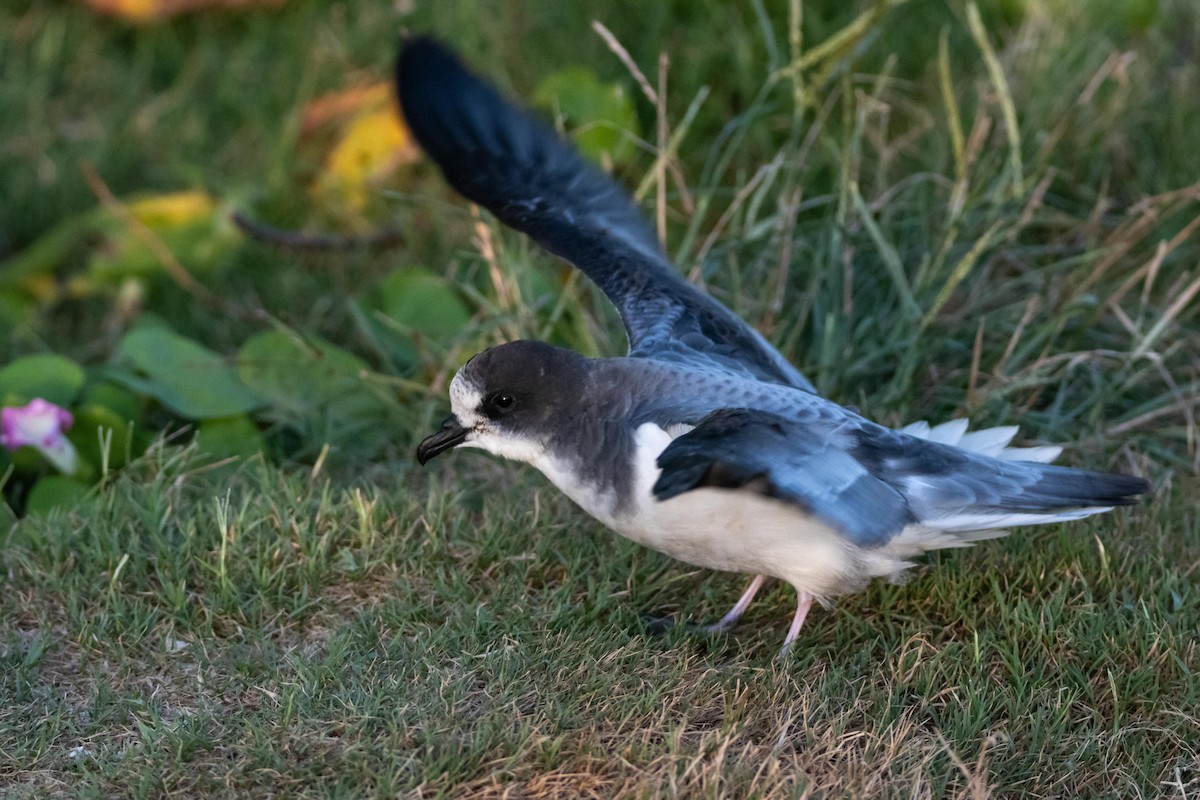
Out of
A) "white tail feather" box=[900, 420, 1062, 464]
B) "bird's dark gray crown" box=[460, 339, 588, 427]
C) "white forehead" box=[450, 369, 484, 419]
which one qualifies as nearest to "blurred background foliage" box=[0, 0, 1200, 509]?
"white tail feather" box=[900, 420, 1062, 464]

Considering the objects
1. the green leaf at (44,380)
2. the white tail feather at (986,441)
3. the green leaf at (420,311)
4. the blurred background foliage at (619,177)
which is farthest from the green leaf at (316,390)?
the white tail feather at (986,441)

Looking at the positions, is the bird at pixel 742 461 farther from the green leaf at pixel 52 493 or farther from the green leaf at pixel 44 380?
the green leaf at pixel 44 380

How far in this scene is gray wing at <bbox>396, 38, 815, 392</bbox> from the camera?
151 inches

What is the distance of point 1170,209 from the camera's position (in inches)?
182

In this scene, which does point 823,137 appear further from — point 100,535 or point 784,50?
point 100,535

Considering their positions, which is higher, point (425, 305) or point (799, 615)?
point (425, 305)

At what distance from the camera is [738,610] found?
3.47 meters

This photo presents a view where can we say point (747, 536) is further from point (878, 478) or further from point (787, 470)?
point (878, 478)

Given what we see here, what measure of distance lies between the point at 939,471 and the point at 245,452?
7.06 feet

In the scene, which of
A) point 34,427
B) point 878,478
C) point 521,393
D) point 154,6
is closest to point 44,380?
point 34,427

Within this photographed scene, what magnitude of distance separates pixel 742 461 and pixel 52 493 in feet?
7.16

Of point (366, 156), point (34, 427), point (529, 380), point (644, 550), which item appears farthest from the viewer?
point (366, 156)

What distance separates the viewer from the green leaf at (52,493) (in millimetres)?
3936

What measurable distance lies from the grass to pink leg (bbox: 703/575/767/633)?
0.04 m
